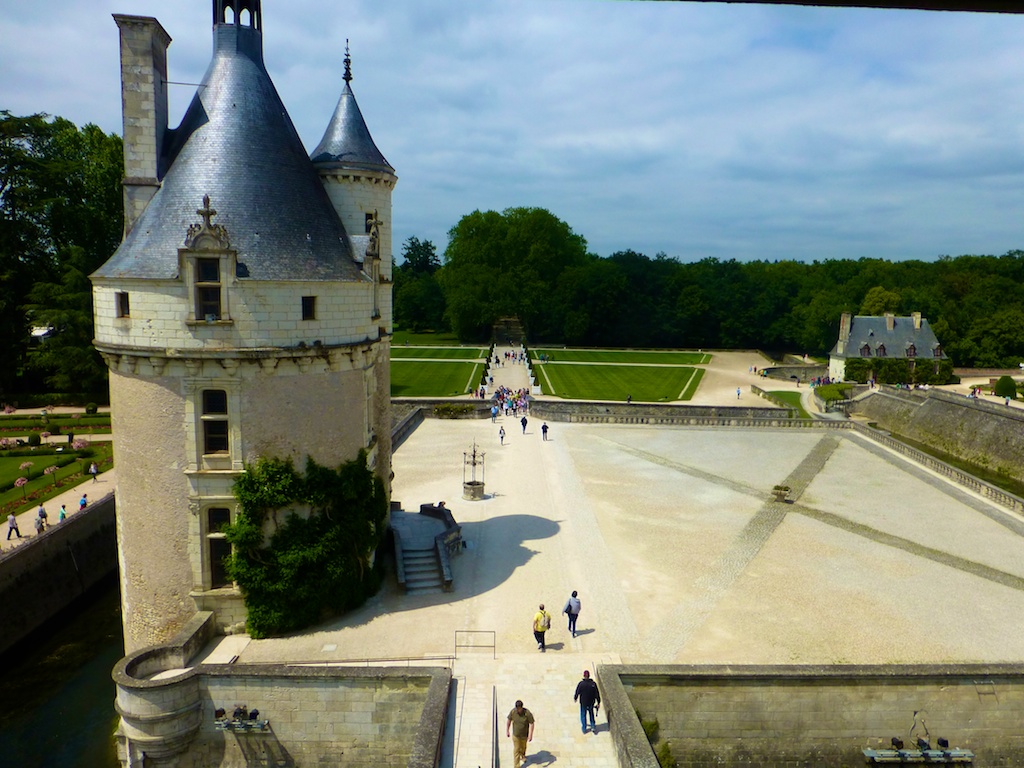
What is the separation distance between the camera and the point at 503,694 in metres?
15.1

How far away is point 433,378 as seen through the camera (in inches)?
A: 2438

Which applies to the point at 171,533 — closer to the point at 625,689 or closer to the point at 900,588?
the point at 625,689

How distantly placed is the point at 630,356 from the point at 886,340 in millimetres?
28165

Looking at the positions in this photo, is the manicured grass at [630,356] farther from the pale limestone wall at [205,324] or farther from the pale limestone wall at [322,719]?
the pale limestone wall at [322,719]

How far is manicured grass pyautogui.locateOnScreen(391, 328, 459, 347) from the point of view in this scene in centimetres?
9144

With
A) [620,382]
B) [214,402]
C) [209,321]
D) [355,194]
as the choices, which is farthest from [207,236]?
[620,382]

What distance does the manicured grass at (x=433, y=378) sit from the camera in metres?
55.2

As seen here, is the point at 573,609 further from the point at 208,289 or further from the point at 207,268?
the point at 207,268

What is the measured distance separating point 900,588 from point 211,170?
22.2m

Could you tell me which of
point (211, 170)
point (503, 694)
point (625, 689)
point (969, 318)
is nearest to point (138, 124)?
point (211, 170)

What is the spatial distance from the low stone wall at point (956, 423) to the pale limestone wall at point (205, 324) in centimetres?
4032

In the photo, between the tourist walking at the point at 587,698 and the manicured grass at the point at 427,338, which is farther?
the manicured grass at the point at 427,338

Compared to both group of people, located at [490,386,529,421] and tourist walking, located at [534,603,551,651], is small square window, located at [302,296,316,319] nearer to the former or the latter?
tourist walking, located at [534,603,551,651]

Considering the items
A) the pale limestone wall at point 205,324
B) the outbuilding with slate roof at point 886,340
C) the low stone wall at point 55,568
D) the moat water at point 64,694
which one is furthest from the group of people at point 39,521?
the outbuilding with slate roof at point 886,340
